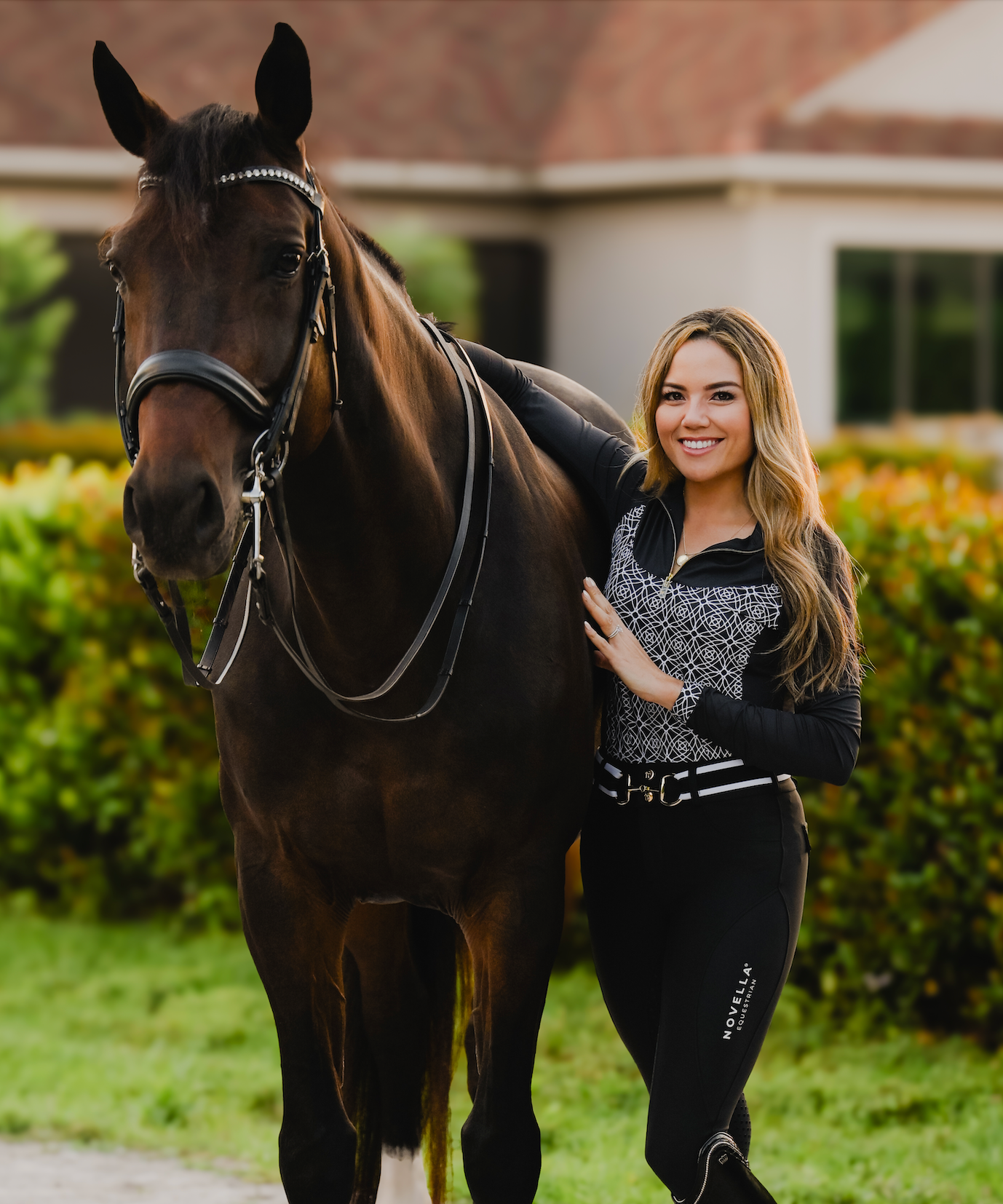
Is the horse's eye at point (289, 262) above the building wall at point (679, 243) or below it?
below

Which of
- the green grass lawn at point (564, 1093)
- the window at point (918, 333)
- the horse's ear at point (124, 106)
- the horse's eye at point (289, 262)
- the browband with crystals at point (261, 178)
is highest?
the window at point (918, 333)

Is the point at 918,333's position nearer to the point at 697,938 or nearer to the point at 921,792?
the point at 921,792

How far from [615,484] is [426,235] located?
12047 millimetres

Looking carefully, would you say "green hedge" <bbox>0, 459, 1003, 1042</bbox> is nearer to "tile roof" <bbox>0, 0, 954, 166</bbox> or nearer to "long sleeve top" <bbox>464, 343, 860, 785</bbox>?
"long sleeve top" <bbox>464, 343, 860, 785</bbox>

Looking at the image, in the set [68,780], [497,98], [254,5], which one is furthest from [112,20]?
[68,780]

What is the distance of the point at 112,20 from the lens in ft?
52.9

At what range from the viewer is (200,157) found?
2326 millimetres

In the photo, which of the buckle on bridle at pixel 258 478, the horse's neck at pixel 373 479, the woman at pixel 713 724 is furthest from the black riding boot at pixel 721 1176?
the buckle on bridle at pixel 258 478

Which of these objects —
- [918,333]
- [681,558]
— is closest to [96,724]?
[681,558]

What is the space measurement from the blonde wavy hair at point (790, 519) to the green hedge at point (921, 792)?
1948mm

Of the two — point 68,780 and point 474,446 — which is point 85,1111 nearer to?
point 68,780

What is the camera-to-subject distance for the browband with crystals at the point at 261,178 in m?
2.34

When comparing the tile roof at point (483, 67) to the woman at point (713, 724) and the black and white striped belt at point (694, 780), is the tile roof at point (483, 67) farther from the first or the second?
the black and white striped belt at point (694, 780)

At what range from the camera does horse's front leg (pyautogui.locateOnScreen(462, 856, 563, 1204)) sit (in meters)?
2.93
